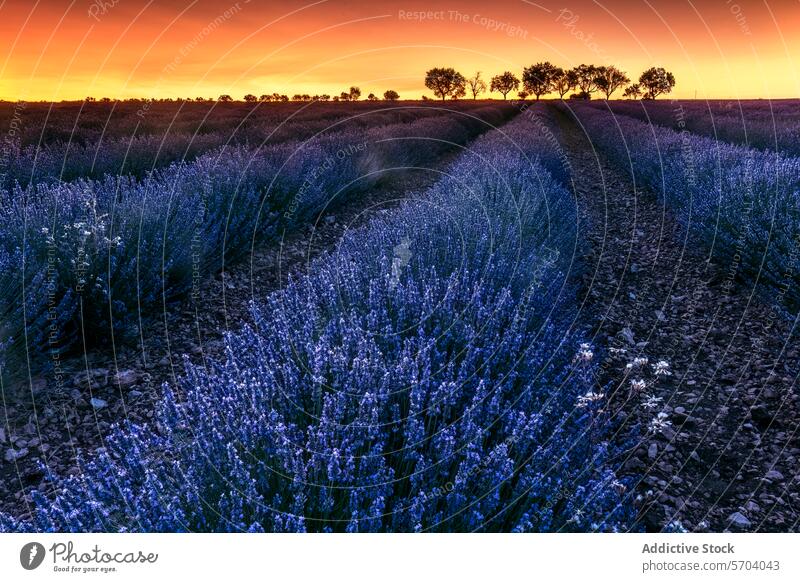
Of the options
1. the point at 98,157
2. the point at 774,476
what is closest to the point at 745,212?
the point at 774,476

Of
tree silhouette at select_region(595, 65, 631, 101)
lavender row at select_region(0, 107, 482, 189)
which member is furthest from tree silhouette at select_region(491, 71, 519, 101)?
lavender row at select_region(0, 107, 482, 189)

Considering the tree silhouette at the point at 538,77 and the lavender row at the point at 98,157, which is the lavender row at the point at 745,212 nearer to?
the lavender row at the point at 98,157

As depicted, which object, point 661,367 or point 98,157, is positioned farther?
point 98,157

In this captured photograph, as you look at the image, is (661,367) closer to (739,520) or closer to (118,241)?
(739,520)

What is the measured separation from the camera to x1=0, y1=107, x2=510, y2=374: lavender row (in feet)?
11.0

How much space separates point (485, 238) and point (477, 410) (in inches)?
78.5

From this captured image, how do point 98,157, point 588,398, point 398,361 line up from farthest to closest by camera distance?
point 98,157
point 398,361
point 588,398

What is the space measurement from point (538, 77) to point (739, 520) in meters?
28.3

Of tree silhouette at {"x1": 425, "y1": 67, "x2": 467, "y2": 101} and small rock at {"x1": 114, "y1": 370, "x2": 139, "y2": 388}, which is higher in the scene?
tree silhouette at {"x1": 425, "y1": 67, "x2": 467, "y2": 101}

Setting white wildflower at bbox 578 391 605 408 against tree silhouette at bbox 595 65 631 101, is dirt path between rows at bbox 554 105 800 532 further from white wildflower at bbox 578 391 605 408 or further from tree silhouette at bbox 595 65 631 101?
tree silhouette at bbox 595 65 631 101

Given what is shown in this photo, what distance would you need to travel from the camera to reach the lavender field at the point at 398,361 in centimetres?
177

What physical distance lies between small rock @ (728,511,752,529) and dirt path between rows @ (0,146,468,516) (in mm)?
2516

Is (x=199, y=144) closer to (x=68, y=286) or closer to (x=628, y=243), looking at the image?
(x=68, y=286)

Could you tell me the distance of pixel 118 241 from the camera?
3820 mm
